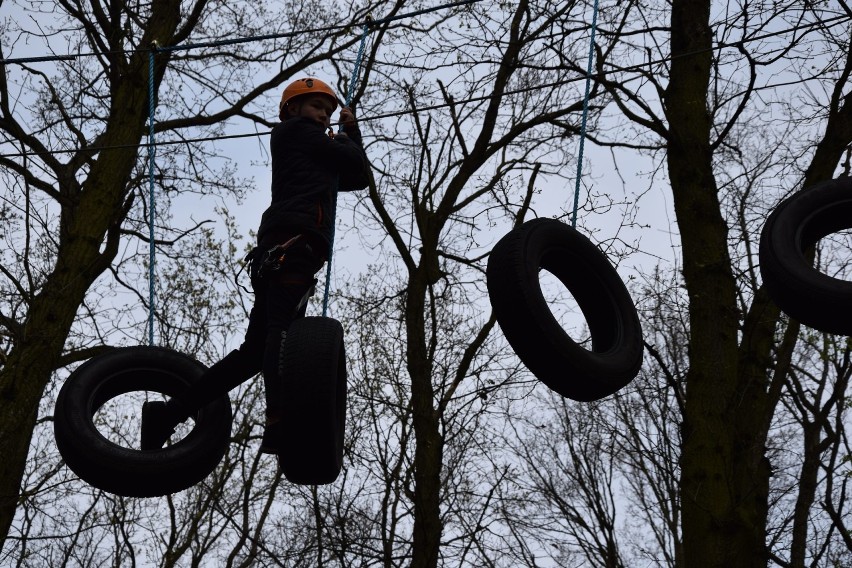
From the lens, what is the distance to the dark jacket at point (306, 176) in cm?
431

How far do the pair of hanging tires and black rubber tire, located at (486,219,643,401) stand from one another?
759mm

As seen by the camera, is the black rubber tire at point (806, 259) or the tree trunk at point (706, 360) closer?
the black rubber tire at point (806, 259)

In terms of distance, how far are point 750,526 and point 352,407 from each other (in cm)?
688

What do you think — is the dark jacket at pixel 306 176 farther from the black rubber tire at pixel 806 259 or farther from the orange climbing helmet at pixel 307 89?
the black rubber tire at pixel 806 259

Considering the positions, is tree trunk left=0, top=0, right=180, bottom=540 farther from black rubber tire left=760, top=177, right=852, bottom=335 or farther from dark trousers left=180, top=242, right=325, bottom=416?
black rubber tire left=760, top=177, right=852, bottom=335

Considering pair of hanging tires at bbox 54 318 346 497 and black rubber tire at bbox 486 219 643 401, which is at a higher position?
black rubber tire at bbox 486 219 643 401

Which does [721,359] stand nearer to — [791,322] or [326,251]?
[791,322]

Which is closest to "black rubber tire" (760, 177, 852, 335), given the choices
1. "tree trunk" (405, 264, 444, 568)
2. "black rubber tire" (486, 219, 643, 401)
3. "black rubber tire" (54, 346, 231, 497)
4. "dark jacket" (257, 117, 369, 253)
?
"black rubber tire" (486, 219, 643, 401)

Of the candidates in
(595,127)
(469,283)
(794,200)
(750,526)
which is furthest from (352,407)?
(794,200)

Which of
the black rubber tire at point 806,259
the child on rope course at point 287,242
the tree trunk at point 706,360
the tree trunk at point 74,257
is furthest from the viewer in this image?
the tree trunk at point 74,257

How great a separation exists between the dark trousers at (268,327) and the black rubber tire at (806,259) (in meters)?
2.12

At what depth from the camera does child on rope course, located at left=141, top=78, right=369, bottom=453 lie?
4.24 meters

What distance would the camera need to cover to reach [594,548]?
14.6m

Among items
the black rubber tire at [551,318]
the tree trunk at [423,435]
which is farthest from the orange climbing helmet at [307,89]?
the tree trunk at [423,435]
